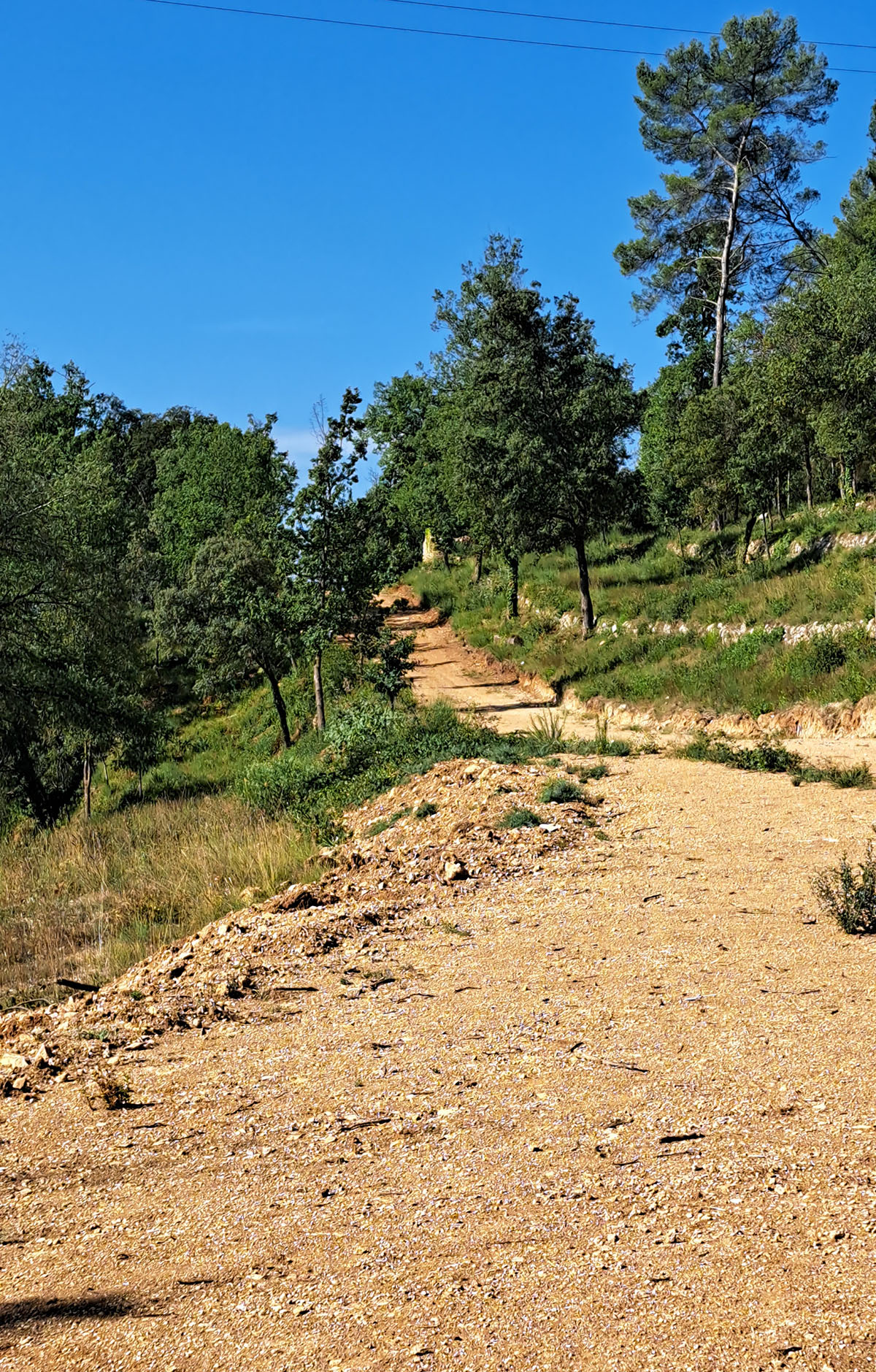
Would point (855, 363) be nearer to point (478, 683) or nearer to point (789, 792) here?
point (789, 792)

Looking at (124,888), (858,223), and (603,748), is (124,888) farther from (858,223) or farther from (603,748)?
(858,223)

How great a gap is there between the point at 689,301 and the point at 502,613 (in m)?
12.5

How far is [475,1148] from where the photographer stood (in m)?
4.70

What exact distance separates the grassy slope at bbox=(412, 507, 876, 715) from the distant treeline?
1259 mm

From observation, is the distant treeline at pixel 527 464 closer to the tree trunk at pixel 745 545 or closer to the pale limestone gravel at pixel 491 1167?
the tree trunk at pixel 745 545

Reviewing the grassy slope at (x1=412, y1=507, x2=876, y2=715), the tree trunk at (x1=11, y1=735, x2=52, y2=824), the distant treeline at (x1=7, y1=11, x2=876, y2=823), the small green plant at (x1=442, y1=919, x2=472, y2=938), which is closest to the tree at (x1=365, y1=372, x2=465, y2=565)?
the distant treeline at (x1=7, y1=11, x2=876, y2=823)

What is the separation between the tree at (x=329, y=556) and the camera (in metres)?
22.5

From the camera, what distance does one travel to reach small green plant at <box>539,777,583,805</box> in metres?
11.8

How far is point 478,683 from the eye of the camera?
28031 mm

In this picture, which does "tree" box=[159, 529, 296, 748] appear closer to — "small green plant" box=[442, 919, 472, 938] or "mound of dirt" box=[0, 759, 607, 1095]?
"mound of dirt" box=[0, 759, 607, 1095]

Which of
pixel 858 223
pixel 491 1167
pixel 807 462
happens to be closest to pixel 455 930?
pixel 491 1167

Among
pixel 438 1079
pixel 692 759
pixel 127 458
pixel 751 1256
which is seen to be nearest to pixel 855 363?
pixel 692 759

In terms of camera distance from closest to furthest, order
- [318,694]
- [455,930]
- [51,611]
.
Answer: [455,930]
[51,611]
[318,694]

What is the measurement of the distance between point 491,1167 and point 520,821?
21.8 ft
